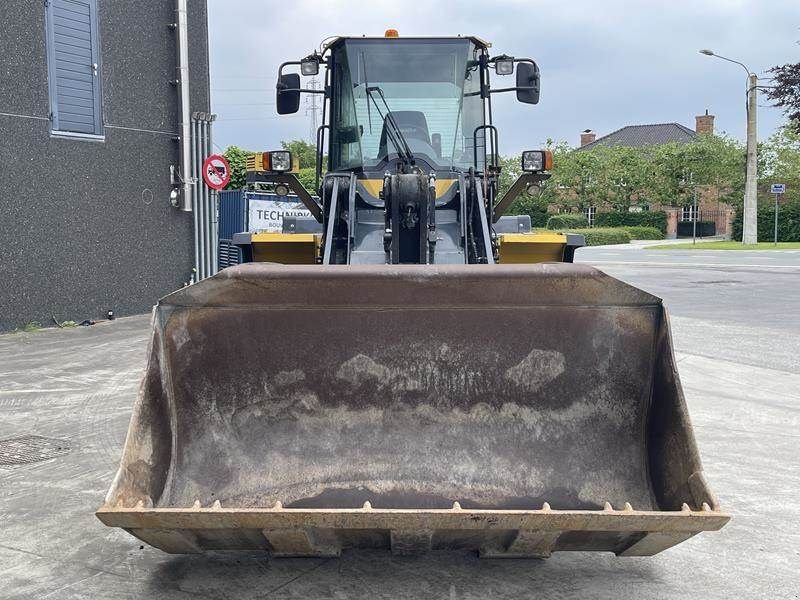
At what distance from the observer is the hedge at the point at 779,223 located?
3894cm

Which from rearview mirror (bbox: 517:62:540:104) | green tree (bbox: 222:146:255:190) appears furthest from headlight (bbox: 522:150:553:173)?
green tree (bbox: 222:146:255:190)

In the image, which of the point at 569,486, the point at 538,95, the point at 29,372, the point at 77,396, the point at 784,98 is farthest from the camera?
the point at 784,98

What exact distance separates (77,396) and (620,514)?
18.9 ft

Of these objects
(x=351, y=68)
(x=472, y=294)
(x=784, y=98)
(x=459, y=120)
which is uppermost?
(x=784, y=98)

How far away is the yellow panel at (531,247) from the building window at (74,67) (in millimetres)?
7641

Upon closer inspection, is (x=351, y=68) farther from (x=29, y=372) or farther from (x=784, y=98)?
(x=784, y=98)

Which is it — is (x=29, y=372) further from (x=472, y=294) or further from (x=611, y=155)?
(x=611, y=155)

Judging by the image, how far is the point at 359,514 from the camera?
2.89 metres

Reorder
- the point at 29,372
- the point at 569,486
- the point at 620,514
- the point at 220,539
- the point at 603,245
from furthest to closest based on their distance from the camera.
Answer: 1. the point at 603,245
2. the point at 29,372
3. the point at 569,486
4. the point at 220,539
5. the point at 620,514

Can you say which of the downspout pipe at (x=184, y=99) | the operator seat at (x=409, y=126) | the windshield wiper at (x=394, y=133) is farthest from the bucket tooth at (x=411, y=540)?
the downspout pipe at (x=184, y=99)

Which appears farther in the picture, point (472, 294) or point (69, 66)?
point (69, 66)

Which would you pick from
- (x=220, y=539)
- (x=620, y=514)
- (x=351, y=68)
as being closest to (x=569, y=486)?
(x=620, y=514)

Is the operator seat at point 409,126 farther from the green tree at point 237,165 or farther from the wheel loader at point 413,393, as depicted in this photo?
the green tree at point 237,165

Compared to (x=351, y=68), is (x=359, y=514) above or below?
below
